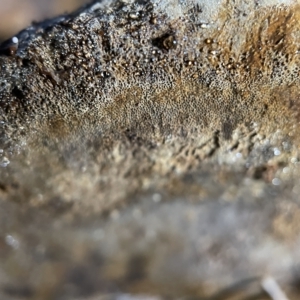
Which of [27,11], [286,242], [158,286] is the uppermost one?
[27,11]

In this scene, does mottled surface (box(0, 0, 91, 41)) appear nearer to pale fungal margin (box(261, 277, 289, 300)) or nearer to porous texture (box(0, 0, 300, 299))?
porous texture (box(0, 0, 300, 299))

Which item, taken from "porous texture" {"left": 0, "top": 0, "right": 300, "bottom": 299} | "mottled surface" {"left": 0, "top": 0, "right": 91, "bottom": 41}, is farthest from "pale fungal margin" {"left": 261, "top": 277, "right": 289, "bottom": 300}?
"mottled surface" {"left": 0, "top": 0, "right": 91, "bottom": 41}

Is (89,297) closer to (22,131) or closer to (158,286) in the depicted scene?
(158,286)

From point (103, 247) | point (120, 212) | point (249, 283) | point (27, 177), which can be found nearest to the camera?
point (27, 177)

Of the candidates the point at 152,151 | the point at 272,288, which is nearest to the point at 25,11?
the point at 152,151

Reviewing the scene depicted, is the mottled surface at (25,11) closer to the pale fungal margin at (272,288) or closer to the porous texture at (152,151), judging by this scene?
the porous texture at (152,151)

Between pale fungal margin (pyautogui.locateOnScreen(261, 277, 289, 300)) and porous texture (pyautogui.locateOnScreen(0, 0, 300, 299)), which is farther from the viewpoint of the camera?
pale fungal margin (pyautogui.locateOnScreen(261, 277, 289, 300))

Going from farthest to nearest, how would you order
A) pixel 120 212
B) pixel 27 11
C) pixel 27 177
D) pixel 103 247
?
pixel 103 247 < pixel 120 212 < pixel 27 177 < pixel 27 11

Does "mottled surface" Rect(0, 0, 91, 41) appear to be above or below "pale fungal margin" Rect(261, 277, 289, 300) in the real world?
above

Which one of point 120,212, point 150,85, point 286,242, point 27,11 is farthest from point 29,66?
point 286,242
